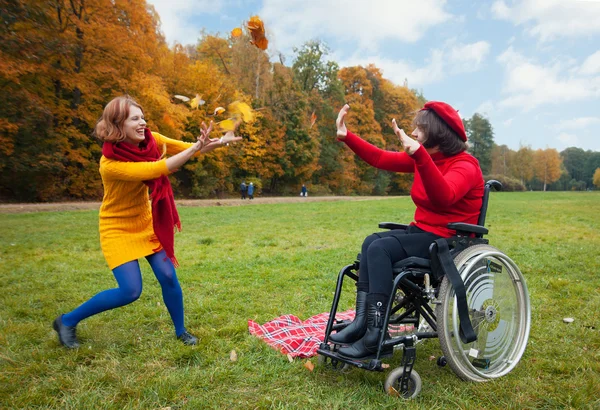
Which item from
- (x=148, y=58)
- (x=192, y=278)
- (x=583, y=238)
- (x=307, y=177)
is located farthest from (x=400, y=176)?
(x=192, y=278)

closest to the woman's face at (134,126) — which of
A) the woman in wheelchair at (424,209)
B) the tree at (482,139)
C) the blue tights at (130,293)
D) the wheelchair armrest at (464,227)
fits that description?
the blue tights at (130,293)

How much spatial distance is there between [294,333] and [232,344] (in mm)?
550

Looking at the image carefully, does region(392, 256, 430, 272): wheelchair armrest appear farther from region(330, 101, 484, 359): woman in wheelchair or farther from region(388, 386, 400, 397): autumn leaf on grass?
region(388, 386, 400, 397): autumn leaf on grass

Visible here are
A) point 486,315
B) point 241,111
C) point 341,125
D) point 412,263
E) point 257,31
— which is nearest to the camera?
point 412,263

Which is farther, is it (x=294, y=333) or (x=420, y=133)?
(x=294, y=333)

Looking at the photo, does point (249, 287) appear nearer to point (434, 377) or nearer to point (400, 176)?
point (434, 377)

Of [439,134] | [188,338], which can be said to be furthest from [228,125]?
[188,338]

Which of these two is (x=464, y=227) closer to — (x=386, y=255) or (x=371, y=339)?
(x=386, y=255)

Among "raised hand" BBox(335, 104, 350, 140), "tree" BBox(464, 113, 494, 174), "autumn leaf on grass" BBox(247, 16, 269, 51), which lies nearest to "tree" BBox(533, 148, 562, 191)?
"tree" BBox(464, 113, 494, 174)

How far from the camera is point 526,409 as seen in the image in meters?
2.58

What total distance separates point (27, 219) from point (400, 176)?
43031mm

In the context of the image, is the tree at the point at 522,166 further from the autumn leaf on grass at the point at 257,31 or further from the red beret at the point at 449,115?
the red beret at the point at 449,115

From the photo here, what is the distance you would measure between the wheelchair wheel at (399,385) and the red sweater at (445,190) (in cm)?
97

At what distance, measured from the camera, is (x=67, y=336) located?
11.5 ft
